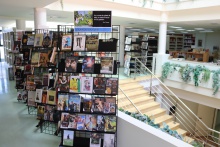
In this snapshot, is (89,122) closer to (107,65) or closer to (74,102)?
(74,102)

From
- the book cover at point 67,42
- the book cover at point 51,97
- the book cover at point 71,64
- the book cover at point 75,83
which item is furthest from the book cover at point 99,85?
the book cover at point 51,97

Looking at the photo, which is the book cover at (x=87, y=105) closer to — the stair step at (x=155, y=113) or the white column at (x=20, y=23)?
the stair step at (x=155, y=113)

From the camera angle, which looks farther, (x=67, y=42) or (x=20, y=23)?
(x=20, y=23)

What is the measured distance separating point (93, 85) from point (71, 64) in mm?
459

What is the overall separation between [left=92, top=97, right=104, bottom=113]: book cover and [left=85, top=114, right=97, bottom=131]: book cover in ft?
0.36

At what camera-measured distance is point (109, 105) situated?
2836 millimetres

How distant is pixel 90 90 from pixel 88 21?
3.24 feet

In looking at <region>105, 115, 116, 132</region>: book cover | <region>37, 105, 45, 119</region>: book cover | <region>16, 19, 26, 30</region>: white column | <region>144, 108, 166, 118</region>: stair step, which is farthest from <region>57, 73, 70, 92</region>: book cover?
<region>16, 19, 26, 30</region>: white column

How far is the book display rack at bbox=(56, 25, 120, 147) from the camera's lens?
279cm

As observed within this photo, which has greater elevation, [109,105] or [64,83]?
[64,83]

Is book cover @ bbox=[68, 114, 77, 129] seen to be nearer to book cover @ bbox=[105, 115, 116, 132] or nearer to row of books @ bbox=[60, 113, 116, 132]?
row of books @ bbox=[60, 113, 116, 132]

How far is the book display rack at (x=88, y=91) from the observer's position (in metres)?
2.79

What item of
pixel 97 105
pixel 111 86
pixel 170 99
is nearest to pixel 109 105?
pixel 97 105

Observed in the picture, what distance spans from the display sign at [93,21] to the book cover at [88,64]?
0.42m
